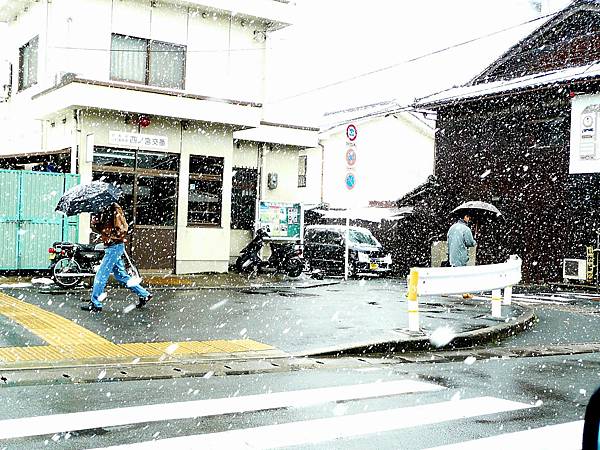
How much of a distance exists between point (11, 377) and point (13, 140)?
1817cm

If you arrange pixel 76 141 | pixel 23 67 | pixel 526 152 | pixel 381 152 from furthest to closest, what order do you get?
pixel 381 152, pixel 526 152, pixel 23 67, pixel 76 141

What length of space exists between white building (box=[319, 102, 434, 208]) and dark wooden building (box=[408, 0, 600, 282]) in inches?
414

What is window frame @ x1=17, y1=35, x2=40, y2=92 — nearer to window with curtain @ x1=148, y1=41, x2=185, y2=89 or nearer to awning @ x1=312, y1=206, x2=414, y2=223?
window with curtain @ x1=148, y1=41, x2=185, y2=89

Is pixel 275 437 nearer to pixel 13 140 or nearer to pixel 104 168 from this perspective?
pixel 104 168

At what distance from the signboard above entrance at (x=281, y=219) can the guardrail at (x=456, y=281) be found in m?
10.5

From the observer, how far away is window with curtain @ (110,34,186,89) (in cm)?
1898

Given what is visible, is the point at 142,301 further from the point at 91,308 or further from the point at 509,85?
the point at 509,85

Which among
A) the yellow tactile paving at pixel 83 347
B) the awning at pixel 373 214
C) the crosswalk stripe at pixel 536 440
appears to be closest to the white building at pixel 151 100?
the awning at pixel 373 214

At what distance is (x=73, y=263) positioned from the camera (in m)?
14.4

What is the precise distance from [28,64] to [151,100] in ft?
18.5

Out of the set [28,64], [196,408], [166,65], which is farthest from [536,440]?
[28,64]

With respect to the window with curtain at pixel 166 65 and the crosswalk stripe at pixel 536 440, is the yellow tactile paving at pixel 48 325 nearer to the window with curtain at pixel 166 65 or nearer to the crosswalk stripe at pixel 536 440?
the crosswalk stripe at pixel 536 440

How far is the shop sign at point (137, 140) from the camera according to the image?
17.9 metres

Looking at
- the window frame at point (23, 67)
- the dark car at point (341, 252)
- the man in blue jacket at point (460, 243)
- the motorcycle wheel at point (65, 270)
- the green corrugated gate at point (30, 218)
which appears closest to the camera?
the motorcycle wheel at point (65, 270)
